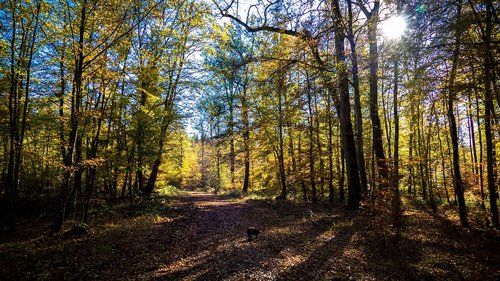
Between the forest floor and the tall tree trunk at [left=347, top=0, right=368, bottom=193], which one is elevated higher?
the tall tree trunk at [left=347, top=0, right=368, bottom=193]

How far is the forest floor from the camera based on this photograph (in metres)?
5.06

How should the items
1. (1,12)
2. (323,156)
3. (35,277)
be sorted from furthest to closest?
1. (323,156)
2. (1,12)
3. (35,277)

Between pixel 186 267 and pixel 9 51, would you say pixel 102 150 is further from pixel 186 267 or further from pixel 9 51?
pixel 186 267

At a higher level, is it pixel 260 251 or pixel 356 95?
pixel 356 95

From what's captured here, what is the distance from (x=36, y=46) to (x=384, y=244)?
44.1 feet

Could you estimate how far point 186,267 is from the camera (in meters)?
5.39

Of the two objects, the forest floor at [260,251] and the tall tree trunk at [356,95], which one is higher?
the tall tree trunk at [356,95]

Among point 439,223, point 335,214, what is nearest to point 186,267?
point 335,214

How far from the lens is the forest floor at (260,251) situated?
5.06 meters

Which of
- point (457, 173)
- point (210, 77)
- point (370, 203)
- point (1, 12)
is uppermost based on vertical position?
point (210, 77)

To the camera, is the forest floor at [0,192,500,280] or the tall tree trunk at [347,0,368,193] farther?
the tall tree trunk at [347,0,368,193]

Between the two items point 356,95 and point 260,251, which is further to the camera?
point 356,95

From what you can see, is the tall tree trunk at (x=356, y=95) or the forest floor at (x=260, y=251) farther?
the tall tree trunk at (x=356, y=95)

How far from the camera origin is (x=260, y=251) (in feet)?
20.1
